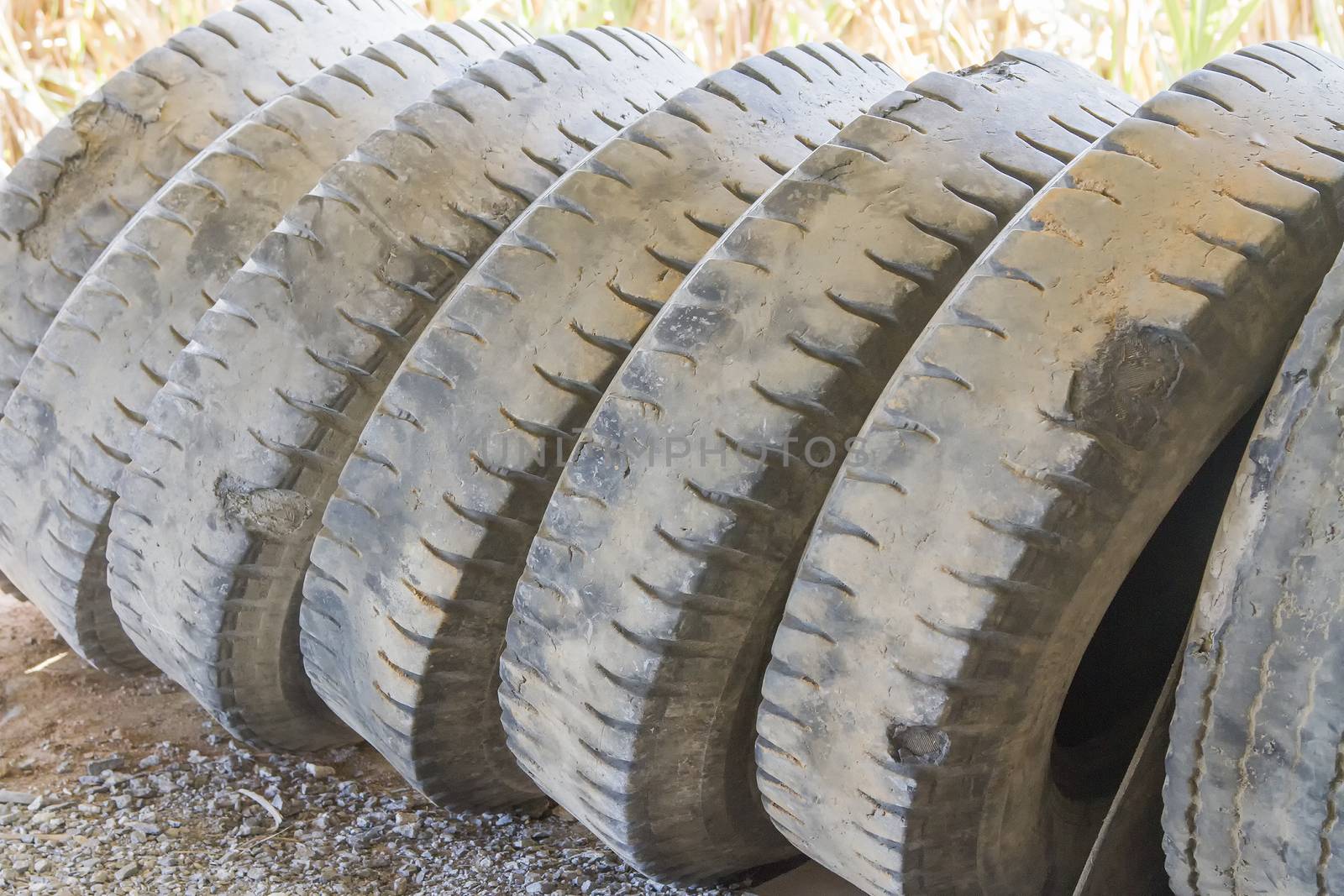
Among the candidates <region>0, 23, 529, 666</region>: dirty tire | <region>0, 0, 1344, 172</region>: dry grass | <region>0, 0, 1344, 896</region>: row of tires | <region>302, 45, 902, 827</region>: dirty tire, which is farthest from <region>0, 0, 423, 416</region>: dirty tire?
<region>0, 0, 1344, 172</region>: dry grass

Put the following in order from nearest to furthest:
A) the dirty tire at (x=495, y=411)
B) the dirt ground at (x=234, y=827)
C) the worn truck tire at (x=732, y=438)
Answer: the worn truck tire at (x=732, y=438) < the dirty tire at (x=495, y=411) < the dirt ground at (x=234, y=827)

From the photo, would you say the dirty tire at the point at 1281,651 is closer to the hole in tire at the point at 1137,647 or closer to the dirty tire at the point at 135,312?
the hole in tire at the point at 1137,647

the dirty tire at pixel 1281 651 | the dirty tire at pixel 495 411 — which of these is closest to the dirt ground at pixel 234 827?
the dirty tire at pixel 495 411

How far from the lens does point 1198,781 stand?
1333 mm

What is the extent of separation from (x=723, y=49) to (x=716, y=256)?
3558mm

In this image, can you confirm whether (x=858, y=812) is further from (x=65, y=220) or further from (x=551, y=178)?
(x=65, y=220)

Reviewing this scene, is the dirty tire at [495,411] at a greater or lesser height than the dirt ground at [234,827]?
greater

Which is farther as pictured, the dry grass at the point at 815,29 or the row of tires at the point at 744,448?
the dry grass at the point at 815,29

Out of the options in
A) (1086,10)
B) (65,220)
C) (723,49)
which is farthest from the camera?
(723,49)

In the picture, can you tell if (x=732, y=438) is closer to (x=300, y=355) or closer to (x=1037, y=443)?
(x=1037, y=443)

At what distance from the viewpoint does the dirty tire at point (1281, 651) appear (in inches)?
47.1

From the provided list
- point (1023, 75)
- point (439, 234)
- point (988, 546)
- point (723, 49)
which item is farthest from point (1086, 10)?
point (988, 546)

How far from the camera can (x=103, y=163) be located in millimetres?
2266

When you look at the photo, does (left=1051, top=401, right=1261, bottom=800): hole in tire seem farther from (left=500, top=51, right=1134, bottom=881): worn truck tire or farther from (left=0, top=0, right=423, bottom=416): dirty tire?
(left=0, top=0, right=423, bottom=416): dirty tire
